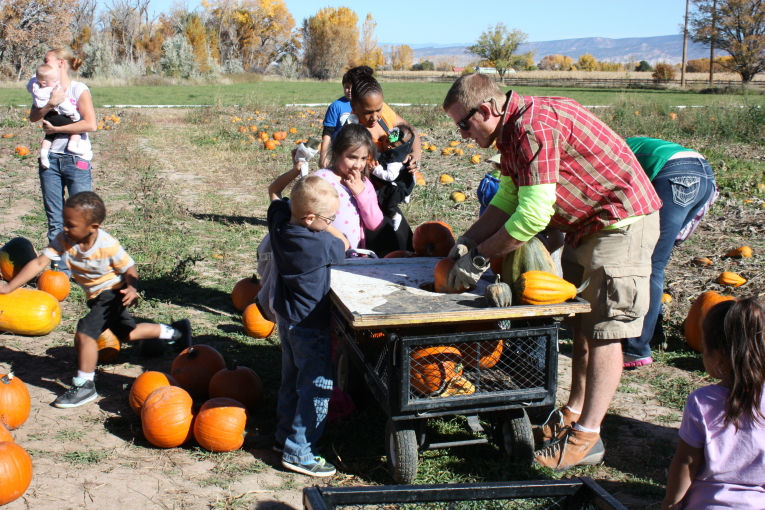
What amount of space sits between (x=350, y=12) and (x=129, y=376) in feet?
326

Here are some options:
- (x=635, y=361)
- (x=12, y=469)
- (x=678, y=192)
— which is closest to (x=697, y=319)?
(x=635, y=361)

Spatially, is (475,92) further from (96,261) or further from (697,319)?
(697,319)

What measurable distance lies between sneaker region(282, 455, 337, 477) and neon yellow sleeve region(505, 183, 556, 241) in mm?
1568

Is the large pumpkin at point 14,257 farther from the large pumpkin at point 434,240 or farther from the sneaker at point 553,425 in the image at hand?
the sneaker at point 553,425

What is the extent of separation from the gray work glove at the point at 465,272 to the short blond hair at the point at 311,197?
699 mm

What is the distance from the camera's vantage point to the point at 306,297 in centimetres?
303

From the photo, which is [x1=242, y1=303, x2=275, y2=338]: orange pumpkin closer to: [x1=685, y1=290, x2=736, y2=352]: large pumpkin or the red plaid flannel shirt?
the red plaid flannel shirt

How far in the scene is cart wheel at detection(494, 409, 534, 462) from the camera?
10.3ft

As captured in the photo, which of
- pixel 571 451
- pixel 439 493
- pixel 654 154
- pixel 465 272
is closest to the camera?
pixel 439 493

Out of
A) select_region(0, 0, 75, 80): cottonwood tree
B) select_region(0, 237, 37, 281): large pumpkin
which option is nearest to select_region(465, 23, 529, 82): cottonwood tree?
select_region(0, 0, 75, 80): cottonwood tree

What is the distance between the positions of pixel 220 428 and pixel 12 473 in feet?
3.16

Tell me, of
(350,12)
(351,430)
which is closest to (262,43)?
(350,12)

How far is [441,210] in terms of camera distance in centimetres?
909

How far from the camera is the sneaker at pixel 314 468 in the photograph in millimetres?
3086
